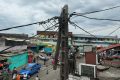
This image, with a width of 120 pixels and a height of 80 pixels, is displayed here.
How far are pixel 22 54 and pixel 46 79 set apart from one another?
12.0 metres

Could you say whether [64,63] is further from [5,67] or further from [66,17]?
[5,67]

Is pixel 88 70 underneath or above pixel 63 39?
underneath

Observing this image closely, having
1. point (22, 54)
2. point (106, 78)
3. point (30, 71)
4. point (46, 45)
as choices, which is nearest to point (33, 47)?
point (46, 45)

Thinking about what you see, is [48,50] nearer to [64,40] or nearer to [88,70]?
[88,70]

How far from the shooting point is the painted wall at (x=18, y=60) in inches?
1288

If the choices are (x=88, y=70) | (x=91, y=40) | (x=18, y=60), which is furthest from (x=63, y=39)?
(x=91, y=40)

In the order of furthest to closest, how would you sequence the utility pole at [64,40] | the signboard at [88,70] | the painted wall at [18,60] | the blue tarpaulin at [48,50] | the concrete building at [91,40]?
1. the concrete building at [91,40]
2. the blue tarpaulin at [48,50]
3. the painted wall at [18,60]
4. the signboard at [88,70]
5. the utility pole at [64,40]

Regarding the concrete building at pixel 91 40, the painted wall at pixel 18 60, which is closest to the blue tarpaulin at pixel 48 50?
the concrete building at pixel 91 40


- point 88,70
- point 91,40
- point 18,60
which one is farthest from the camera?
point 91,40

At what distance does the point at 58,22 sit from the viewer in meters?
11.6

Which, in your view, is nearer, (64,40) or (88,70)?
(64,40)

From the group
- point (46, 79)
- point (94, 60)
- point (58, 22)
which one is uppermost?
point (58, 22)

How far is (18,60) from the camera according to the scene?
117ft

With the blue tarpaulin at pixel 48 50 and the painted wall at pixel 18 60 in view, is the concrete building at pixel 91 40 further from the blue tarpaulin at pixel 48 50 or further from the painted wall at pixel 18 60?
the painted wall at pixel 18 60
